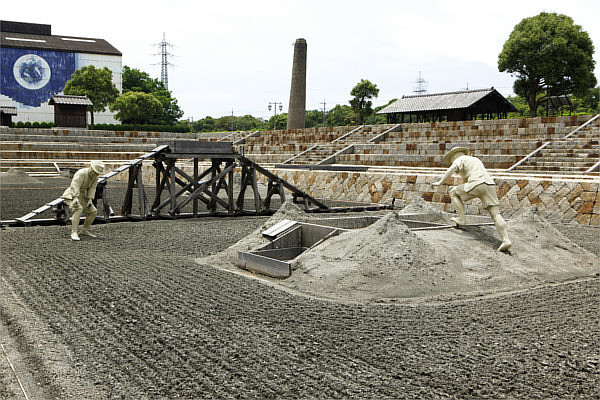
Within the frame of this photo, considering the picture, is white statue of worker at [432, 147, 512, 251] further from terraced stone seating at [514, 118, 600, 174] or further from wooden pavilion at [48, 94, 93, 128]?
wooden pavilion at [48, 94, 93, 128]

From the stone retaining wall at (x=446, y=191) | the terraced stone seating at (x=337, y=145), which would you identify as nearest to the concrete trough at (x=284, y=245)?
the stone retaining wall at (x=446, y=191)

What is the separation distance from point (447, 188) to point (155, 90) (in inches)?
2648

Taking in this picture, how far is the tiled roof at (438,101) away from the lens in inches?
1449

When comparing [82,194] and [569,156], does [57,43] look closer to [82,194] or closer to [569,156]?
[569,156]

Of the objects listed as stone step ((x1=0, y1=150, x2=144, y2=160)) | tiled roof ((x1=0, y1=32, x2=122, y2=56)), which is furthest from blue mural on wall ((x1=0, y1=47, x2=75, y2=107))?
stone step ((x1=0, y1=150, x2=144, y2=160))

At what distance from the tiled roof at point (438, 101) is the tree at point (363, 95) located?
13.8 metres

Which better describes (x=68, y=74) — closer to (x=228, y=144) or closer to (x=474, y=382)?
(x=228, y=144)

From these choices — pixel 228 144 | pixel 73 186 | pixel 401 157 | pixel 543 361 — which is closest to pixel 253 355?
pixel 543 361

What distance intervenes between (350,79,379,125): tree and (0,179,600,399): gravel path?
5040 centimetres

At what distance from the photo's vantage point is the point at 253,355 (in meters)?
4.54

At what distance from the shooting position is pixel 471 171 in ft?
28.8

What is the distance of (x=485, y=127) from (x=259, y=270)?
68.8ft

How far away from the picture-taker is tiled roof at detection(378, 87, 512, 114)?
121 ft

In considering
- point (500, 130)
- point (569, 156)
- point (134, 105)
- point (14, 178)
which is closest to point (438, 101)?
point (500, 130)
